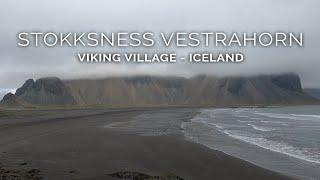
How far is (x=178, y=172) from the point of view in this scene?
54.9 ft

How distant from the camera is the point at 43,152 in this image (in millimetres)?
21688

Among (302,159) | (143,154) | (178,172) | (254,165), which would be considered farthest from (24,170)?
(302,159)

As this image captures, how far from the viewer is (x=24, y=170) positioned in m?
15.6

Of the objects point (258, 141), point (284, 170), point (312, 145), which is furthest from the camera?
point (258, 141)

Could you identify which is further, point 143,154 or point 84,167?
point 143,154

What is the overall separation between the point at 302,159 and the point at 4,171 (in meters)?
12.6

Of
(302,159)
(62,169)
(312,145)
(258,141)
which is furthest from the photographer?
(258,141)

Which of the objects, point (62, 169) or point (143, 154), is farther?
point (143, 154)

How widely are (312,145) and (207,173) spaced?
13.2 metres

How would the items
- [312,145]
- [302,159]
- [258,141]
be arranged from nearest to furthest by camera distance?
[302,159]
[312,145]
[258,141]

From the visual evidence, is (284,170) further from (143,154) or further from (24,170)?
(24,170)

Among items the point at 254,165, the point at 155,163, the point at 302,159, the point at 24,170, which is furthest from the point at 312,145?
the point at 24,170

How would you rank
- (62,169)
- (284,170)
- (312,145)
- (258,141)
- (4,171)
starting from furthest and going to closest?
(258,141)
(312,145)
(284,170)
(62,169)
(4,171)

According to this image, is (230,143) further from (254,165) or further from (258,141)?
(254,165)
